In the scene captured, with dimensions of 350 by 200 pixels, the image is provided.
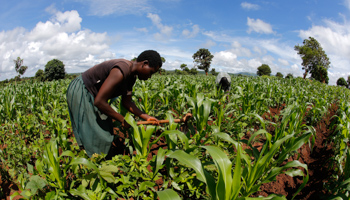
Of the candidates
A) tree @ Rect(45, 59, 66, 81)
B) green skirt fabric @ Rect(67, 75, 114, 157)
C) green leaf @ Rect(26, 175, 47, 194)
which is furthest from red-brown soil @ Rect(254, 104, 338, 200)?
tree @ Rect(45, 59, 66, 81)

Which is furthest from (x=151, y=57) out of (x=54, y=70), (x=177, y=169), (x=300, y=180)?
(x=54, y=70)

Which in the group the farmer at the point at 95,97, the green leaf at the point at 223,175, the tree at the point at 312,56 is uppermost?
the tree at the point at 312,56

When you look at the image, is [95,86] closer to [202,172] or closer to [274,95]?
[202,172]

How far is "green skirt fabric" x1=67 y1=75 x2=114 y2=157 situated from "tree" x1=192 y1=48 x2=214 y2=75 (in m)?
49.6

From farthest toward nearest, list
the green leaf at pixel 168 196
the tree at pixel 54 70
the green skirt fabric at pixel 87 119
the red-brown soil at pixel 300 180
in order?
the tree at pixel 54 70 < the red-brown soil at pixel 300 180 < the green skirt fabric at pixel 87 119 < the green leaf at pixel 168 196

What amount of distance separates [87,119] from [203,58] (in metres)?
50.9

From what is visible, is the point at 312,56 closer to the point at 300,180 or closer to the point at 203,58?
the point at 203,58

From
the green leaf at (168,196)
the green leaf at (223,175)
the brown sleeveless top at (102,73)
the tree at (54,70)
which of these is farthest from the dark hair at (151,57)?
the tree at (54,70)

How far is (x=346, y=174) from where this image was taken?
1.72 metres

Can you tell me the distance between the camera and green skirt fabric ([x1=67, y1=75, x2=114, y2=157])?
1793 millimetres

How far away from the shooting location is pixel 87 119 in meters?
1.80

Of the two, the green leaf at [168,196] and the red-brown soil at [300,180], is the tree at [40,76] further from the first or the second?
the green leaf at [168,196]

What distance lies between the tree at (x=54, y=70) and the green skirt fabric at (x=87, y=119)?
35.2 m

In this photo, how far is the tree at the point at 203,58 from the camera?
4936 centimetres
